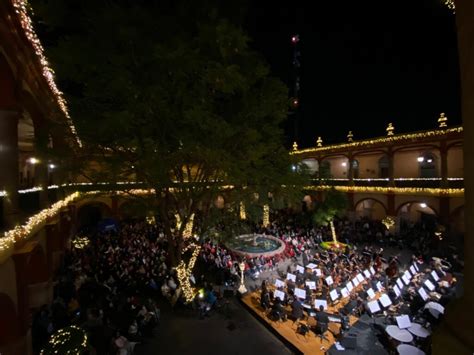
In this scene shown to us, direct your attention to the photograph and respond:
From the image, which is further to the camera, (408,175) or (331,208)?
(408,175)

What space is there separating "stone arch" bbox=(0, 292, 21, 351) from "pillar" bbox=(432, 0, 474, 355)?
9207 millimetres

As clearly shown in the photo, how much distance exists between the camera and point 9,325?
7.04m

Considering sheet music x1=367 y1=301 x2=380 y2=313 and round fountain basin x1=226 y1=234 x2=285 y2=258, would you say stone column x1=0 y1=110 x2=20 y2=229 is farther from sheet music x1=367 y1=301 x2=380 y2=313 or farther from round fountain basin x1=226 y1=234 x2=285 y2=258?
round fountain basin x1=226 y1=234 x2=285 y2=258

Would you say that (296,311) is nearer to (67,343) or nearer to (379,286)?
(379,286)

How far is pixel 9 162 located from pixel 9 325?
176 inches

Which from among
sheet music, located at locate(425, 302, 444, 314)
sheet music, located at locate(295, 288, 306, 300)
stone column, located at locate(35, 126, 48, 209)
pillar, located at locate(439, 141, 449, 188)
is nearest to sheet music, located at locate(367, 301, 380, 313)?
sheet music, located at locate(425, 302, 444, 314)

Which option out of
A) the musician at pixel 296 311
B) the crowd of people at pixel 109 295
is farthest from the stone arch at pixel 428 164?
the crowd of people at pixel 109 295

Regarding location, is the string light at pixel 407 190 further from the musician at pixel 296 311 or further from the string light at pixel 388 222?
the musician at pixel 296 311

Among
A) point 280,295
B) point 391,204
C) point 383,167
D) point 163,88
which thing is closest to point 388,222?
Result: point 391,204

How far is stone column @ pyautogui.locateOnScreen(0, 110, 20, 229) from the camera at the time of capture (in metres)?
6.30

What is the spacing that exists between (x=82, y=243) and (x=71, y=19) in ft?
42.8

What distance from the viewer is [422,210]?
2456 centimetres

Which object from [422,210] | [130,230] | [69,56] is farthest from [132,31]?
[422,210]

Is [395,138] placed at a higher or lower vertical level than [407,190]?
higher
